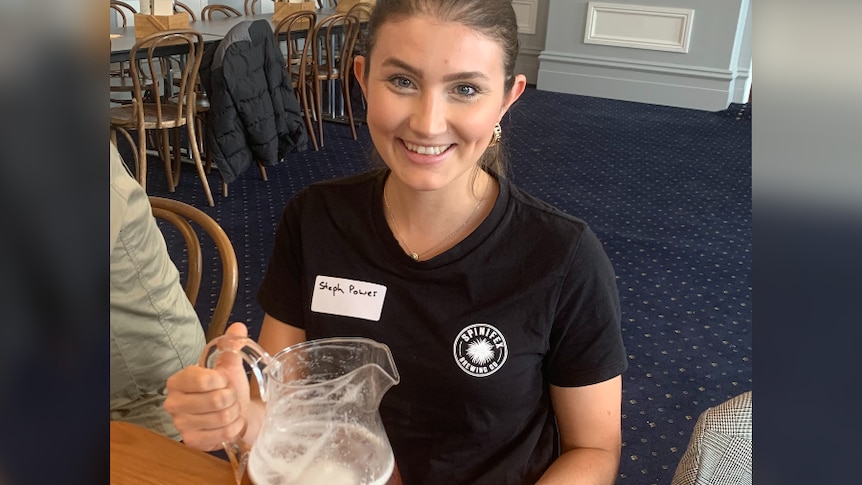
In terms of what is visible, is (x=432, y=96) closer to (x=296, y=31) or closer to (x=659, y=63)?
(x=296, y=31)

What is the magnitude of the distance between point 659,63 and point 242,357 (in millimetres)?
6689

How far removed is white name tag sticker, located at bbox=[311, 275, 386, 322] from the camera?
1012mm

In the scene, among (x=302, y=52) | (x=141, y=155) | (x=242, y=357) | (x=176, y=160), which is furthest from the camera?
(x=302, y=52)

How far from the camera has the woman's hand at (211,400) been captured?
610 mm

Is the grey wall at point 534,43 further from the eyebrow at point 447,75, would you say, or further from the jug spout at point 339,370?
the jug spout at point 339,370

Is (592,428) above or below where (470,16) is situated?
below

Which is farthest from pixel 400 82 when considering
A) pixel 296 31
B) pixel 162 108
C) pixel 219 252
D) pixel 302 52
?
pixel 296 31

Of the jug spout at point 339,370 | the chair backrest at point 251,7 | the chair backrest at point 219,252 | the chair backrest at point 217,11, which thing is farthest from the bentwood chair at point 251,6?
the jug spout at point 339,370

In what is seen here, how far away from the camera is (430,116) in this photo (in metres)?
0.88

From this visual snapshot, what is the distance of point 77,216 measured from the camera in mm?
118

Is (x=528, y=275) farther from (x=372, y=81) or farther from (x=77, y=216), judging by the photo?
(x=77, y=216)

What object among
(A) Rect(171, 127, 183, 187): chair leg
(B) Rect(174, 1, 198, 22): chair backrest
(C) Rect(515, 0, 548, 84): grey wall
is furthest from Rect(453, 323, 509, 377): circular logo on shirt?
(C) Rect(515, 0, 548, 84): grey wall

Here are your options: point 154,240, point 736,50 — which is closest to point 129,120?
point 154,240

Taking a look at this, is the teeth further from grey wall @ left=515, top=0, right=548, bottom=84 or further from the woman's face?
grey wall @ left=515, top=0, right=548, bottom=84
